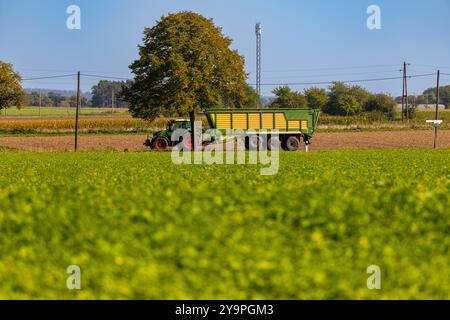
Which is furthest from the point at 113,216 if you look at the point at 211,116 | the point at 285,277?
the point at 211,116

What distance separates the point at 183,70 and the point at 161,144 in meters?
6.61

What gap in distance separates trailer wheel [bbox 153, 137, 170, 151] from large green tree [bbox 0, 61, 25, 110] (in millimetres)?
18575

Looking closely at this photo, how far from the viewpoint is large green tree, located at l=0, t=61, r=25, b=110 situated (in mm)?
52438

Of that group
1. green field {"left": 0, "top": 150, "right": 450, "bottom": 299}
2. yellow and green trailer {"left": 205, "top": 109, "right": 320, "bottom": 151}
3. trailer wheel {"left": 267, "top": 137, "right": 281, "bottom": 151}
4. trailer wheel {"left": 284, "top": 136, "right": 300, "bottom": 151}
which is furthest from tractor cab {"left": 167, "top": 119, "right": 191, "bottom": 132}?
green field {"left": 0, "top": 150, "right": 450, "bottom": 299}

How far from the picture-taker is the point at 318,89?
11350 cm

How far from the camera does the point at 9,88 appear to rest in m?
52.8

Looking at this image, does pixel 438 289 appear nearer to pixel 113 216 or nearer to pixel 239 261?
pixel 239 261

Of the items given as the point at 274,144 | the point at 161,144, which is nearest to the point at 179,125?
the point at 161,144

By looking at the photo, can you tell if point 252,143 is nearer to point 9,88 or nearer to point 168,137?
point 168,137

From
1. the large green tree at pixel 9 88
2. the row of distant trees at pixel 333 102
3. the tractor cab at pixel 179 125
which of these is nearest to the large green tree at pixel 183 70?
the tractor cab at pixel 179 125

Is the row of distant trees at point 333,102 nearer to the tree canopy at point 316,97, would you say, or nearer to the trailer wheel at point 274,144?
the tree canopy at point 316,97

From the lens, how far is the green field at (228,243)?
26.6 feet
